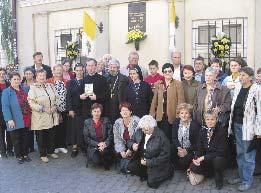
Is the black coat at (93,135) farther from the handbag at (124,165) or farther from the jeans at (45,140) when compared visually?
the jeans at (45,140)

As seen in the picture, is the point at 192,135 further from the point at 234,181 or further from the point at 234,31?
the point at 234,31

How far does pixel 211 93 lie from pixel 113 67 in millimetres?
2007

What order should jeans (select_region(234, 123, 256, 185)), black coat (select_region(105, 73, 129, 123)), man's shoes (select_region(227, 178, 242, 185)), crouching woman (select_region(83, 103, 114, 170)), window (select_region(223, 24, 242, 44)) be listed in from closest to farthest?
jeans (select_region(234, 123, 256, 185)) < man's shoes (select_region(227, 178, 242, 185)) < crouching woman (select_region(83, 103, 114, 170)) < black coat (select_region(105, 73, 129, 123)) < window (select_region(223, 24, 242, 44))

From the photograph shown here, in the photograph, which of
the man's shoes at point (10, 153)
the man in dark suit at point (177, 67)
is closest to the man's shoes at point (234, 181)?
the man in dark suit at point (177, 67)

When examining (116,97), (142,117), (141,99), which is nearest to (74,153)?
(116,97)

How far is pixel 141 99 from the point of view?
6.96 meters

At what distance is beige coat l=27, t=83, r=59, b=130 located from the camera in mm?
7305

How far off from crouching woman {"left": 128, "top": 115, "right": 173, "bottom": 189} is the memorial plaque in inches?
224

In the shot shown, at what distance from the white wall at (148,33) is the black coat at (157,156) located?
524cm

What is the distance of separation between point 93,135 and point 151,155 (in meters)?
1.34

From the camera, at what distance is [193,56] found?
10938 millimetres

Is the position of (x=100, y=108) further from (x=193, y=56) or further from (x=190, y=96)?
(x=193, y=56)

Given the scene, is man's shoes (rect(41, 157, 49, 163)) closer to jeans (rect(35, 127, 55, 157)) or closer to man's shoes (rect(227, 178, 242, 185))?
jeans (rect(35, 127, 55, 157))

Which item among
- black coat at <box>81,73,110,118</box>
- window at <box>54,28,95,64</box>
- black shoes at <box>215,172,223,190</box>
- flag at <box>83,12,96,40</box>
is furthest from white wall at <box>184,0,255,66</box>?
black shoes at <box>215,172,223,190</box>
